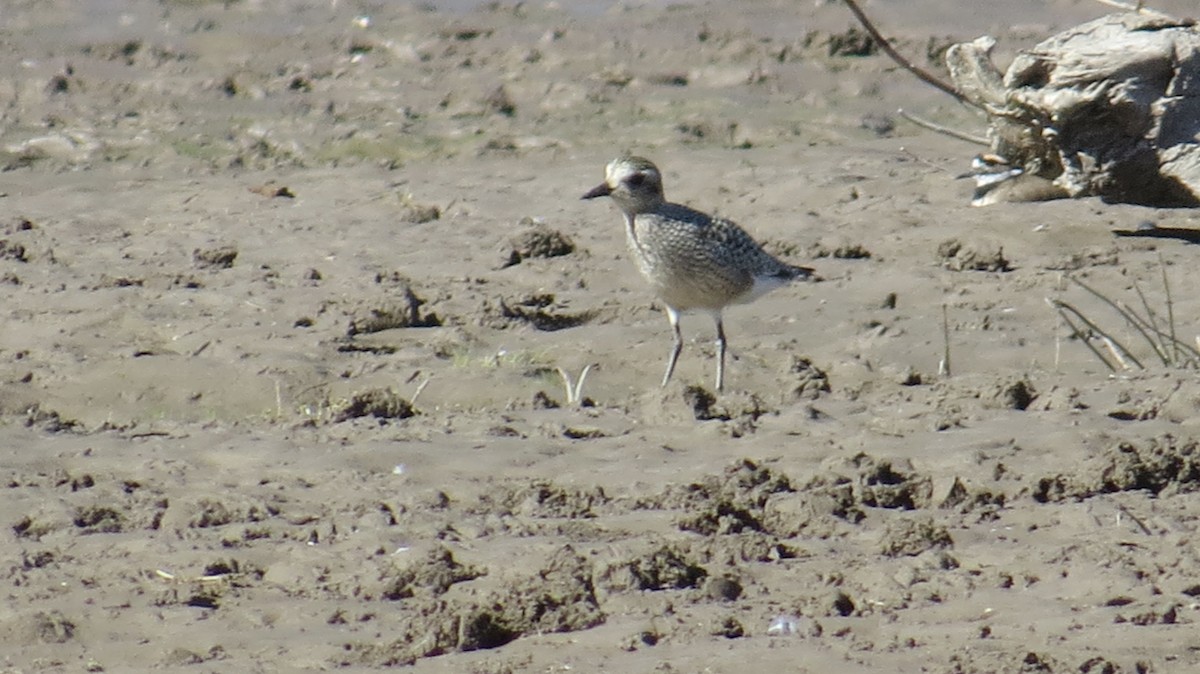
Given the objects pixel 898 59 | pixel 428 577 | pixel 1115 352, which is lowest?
pixel 1115 352

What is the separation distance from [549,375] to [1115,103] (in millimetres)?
3310

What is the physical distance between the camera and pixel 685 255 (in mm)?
7828

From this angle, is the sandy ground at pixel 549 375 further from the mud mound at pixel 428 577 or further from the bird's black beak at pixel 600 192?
the bird's black beak at pixel 600 192

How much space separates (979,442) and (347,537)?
196cm

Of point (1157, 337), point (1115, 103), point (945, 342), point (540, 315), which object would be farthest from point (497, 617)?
point (1115, 103)

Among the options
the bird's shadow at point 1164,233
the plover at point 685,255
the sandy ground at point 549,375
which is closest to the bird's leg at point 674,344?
the plover at point 685,255

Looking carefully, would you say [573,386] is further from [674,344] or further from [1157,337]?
[1157,337]

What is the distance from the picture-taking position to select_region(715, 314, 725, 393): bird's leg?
734 centimetres

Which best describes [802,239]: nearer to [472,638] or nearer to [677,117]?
[677,117]

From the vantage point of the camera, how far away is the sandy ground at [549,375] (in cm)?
475

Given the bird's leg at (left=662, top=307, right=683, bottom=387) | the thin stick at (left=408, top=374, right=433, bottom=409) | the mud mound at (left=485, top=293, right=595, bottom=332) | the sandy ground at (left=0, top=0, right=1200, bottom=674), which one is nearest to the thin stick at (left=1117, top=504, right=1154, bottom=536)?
the sandy ground at (left=0, top=0, right=1200, bottom=674)

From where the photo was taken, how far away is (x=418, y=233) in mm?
9641

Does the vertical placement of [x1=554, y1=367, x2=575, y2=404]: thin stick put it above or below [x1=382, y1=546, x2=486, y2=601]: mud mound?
below

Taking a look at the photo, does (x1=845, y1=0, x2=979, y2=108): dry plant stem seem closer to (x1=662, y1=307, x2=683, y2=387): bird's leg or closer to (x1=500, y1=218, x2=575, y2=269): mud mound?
(x1=662, y1=307, x2=683, y2=387): bird's leg
